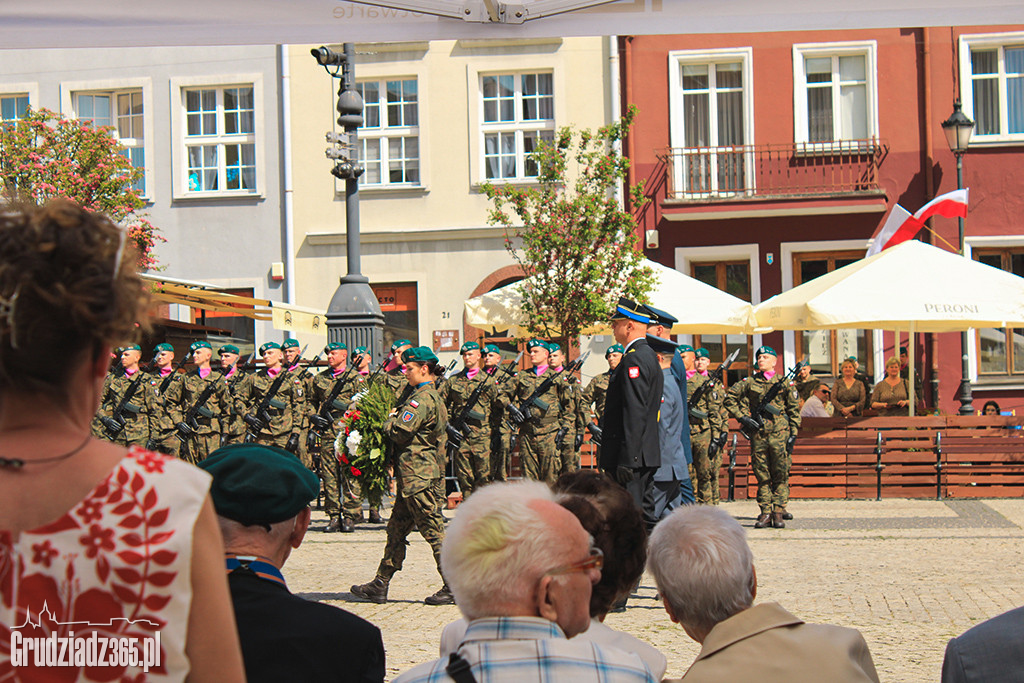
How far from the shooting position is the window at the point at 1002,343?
20.9 meters

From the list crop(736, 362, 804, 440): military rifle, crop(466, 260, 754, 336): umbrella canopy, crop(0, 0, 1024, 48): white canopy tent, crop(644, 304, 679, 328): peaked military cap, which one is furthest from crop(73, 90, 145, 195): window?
crop(0, 0, 1024, 48): white canopy tent

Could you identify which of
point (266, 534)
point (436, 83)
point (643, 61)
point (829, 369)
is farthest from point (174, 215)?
point (266, 534)

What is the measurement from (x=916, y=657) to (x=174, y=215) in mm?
18547

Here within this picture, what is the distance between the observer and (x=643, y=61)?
21.3 metres

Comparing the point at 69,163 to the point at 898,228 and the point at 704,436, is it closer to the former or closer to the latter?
the point at 704,436

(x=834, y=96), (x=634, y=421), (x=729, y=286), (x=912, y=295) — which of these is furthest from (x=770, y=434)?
(x=834, y=96)

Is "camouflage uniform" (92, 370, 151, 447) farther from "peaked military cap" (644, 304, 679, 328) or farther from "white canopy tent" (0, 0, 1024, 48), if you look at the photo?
"white canopy tent" (0, 0, 1024, 48)

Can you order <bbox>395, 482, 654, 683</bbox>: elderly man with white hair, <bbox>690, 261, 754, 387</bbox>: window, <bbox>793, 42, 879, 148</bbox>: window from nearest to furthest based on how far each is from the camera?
<bbox>395, 482, 654, 683</bbox>: elderly man with white hair → <bbox>793, 42, 879, 148</bbox>: window → <bbox>690, 261, 754, 387</bbox>: window

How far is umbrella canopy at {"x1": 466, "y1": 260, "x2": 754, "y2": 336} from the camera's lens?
51.3ft

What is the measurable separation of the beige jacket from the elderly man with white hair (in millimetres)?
500

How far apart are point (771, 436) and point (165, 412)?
717 cm

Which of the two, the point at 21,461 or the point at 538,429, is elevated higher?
the point at 21,461

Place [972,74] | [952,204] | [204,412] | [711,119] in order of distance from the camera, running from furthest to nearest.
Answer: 1. [711,119]
2. [972,74]
3. [952,204]
4. [204,412]

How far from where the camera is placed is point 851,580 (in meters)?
8.61
